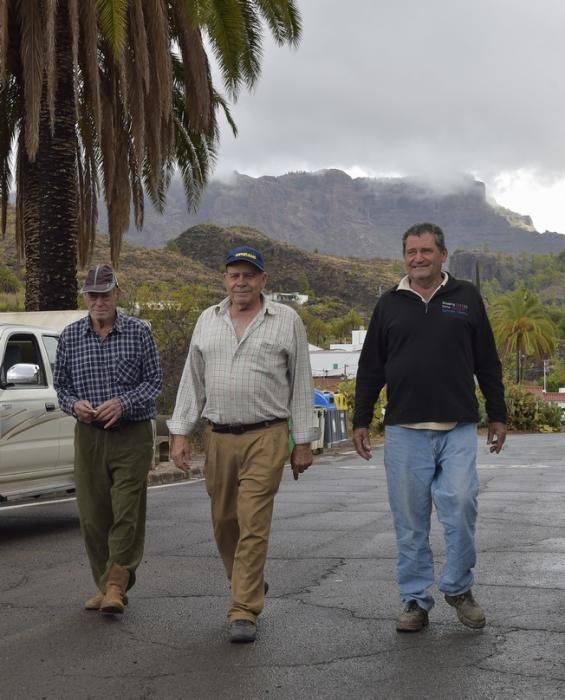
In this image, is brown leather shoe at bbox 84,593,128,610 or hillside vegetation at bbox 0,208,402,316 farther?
hillside vegetation at bbox 0,208,402,316

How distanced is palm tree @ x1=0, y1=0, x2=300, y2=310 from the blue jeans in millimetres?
10807

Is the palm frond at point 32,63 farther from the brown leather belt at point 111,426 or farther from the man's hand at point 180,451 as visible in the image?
the man's hand at point 180,451

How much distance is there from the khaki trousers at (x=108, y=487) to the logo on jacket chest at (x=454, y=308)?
209 centimetres

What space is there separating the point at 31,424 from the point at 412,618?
5291 mm

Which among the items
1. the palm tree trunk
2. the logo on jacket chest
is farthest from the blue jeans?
the palm tree trunk

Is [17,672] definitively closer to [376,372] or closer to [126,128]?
[376,372]

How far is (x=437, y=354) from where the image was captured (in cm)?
612

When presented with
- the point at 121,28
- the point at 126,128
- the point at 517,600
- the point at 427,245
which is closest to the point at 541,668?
the point at 517,600

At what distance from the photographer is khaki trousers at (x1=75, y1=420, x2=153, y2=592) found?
681cm

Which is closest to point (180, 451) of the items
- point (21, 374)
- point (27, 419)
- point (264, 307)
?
point (264, 307)

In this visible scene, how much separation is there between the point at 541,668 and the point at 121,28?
1249 centimetres

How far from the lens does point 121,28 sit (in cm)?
1565

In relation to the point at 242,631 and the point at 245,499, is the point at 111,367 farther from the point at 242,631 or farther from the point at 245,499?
the point at 242,631

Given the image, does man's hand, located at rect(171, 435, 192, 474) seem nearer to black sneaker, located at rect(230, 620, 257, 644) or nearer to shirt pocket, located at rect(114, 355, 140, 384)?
shirt pocket, located at rect(114, 355, 140, 384)
